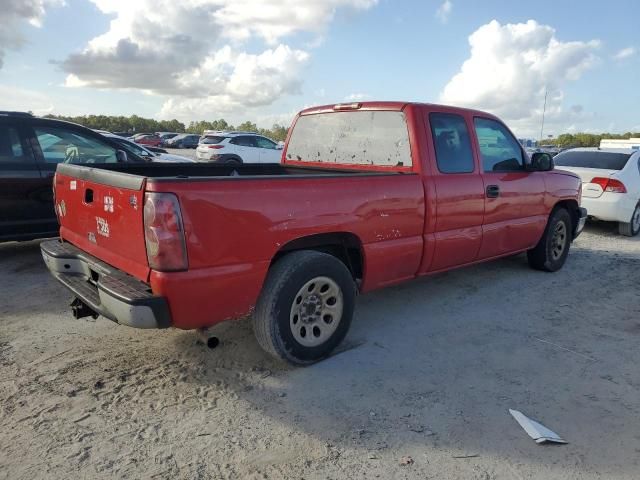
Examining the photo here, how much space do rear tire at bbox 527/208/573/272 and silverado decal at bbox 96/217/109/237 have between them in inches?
190

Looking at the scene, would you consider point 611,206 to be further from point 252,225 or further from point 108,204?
point 108,204

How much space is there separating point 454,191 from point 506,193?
0.96 meters

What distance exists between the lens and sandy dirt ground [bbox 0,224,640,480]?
2.52 metres

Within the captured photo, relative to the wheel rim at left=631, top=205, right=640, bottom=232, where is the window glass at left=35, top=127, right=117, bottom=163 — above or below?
above

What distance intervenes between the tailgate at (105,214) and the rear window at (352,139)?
2.25 m

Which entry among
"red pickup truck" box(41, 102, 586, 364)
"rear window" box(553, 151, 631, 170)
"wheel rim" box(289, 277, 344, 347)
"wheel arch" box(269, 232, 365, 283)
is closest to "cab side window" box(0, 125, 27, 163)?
"red pickup truck" box(41, 102, 586, 364)

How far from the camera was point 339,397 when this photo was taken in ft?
10.2

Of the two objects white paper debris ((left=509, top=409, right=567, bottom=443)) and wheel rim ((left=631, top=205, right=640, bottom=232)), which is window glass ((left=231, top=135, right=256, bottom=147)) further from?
white paper debris ((left=509, top=409, right=567, bottom=443))

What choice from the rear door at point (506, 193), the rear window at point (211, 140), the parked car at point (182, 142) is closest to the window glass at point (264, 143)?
the rear window at point (211, 140)

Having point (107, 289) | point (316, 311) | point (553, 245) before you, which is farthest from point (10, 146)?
point (553, 245)

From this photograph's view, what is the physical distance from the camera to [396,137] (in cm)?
429

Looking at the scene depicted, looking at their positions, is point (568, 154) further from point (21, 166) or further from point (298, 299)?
point (21, 166)

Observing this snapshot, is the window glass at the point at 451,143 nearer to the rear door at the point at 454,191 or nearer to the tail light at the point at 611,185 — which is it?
the rear door at the point at 454,191

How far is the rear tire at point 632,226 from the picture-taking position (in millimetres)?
8648
